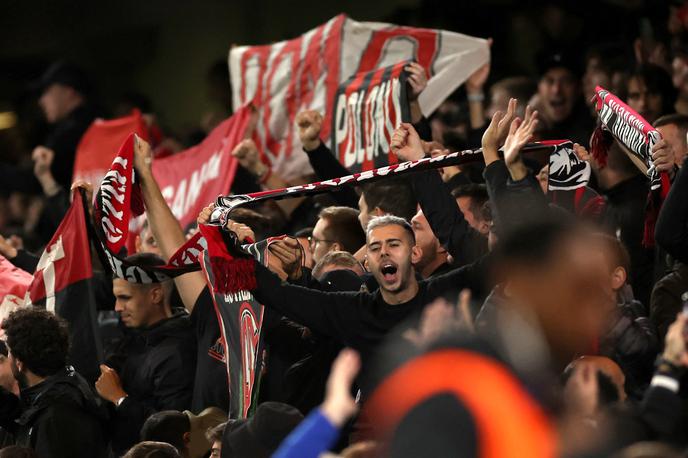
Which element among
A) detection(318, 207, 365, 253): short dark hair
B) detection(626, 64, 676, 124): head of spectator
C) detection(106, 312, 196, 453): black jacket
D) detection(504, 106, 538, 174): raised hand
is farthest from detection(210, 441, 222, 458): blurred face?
detection(626, 64, 676, 124): head of spectator

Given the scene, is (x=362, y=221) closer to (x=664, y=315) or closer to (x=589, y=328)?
(x=664, y=315)

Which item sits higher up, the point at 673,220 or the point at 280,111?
the point at 673,220

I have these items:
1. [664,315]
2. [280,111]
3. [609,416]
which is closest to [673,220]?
[664,315]

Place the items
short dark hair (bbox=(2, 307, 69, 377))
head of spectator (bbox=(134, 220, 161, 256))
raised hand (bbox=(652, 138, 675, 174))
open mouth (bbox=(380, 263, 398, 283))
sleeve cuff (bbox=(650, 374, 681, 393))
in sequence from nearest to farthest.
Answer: sleeve cuff (bbox=(650, 374, 681, 393)), open mouth (bbox=(380, 263, 398, 283)), raised hand (bbox=(652, 138, 675, 174)), short dark hair (bbox=(2, 307, 69, 377)), head of spectator (bbox=(134, 220, 161, 256))

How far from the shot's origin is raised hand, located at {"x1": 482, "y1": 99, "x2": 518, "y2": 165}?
4.98m

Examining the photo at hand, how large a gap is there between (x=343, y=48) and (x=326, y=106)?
17.8 inches

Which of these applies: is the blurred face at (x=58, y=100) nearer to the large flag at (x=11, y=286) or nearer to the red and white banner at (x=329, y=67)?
the red and white banner at (x=329, y=67)

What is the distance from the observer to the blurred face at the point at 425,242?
20.2ft

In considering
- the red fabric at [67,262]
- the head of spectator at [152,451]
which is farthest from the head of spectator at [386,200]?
the head of spectator at [152,451]

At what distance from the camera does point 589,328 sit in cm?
332

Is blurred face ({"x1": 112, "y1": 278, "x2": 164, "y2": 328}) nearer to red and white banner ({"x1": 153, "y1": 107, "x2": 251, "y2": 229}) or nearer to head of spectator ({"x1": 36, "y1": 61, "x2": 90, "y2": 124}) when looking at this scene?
red and white banner ({"x1": 153, "y1": 107, "x2": 251, "y2": 229})

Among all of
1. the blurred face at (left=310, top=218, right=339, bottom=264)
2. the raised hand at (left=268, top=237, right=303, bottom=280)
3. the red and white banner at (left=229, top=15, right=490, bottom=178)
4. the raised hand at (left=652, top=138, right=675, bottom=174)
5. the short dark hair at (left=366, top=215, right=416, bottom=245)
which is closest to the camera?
the raised hand at (left=652, top=138, right=675, bottom=174)

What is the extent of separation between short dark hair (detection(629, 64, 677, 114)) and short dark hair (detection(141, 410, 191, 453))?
11.2ft

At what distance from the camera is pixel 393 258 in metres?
5.28
